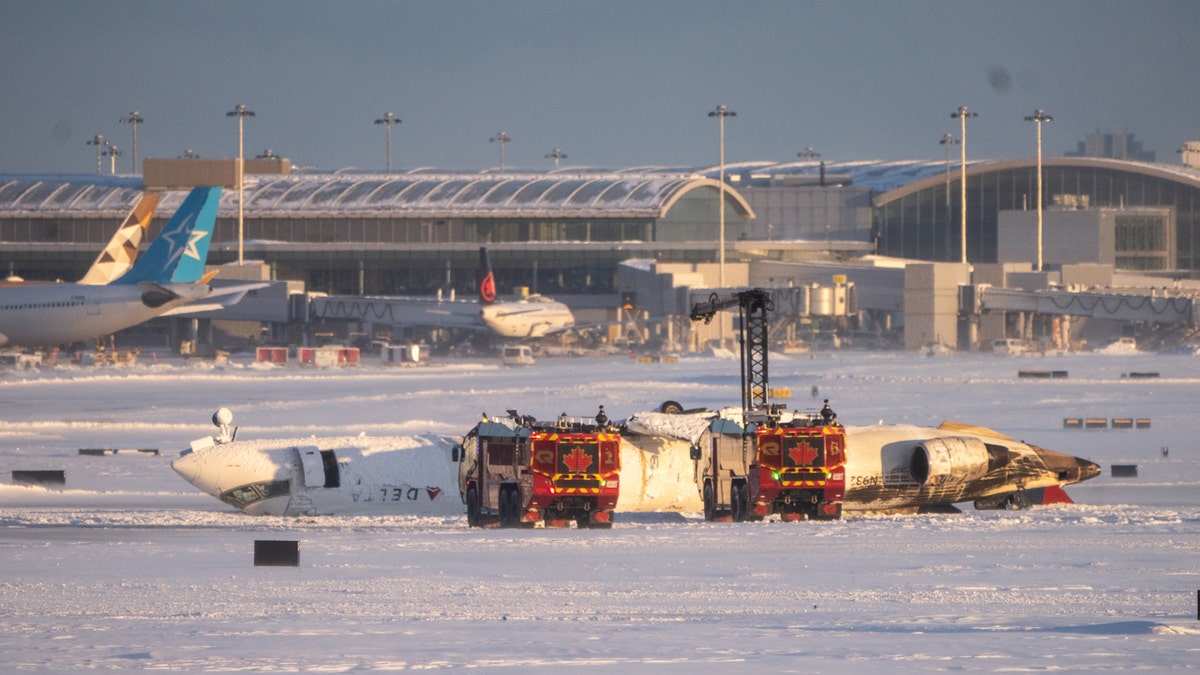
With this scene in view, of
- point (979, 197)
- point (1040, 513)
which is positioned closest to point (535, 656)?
point (1040, 513)

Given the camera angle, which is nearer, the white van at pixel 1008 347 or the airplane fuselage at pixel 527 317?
the white van at pixel 1008 347

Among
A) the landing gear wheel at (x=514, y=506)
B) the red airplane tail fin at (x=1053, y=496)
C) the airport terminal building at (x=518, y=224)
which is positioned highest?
the airport terminal building at (x=518, y=224)

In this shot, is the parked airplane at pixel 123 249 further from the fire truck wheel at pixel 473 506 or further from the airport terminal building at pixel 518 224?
the fire truck wheel at pixel 473 506

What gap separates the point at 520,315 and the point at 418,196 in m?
31.1

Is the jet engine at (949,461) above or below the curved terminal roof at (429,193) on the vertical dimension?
below

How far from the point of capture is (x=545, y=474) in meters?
35.2

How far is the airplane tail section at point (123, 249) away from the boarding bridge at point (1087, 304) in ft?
184

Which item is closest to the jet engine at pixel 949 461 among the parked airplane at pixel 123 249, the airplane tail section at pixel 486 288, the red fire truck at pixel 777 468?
the red fire truck at pixel 777 468

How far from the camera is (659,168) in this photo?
189 m

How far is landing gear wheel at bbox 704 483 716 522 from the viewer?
3866cm

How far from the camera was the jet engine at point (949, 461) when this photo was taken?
40.1m

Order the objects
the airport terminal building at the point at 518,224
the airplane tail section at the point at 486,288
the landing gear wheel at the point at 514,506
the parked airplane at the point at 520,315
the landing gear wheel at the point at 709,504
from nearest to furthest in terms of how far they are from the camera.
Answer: the landing gear wheel at the point at 514,506, the landing gear wheel at the point at 709,504, the parked airplane at the point at 520,315, the airplane tail section at the point at 486,288, the airport terminal building at the point at 518,224

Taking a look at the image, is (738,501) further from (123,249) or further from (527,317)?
(527,317)

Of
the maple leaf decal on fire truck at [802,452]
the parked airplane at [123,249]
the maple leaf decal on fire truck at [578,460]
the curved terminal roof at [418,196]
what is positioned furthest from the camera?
the curved terminal roof at [418,196]
